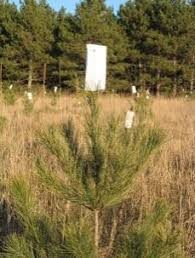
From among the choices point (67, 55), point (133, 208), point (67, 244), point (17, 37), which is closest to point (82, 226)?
point (67, 244)

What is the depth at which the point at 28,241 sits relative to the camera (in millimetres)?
1921

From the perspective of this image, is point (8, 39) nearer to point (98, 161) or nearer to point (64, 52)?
point (64, 52)

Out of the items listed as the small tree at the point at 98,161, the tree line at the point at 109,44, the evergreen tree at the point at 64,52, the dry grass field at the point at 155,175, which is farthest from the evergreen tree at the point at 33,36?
the small tree at the point at 98,161

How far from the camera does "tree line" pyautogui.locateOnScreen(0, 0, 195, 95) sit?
1169 inches

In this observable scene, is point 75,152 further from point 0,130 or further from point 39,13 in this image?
point 39,13

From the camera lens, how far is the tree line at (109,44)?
29.7 m

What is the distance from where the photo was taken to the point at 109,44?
2950cm

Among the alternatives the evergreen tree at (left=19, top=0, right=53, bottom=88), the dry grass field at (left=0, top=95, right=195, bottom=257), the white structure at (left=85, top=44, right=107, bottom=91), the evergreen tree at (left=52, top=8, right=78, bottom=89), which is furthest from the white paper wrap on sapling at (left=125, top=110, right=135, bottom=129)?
the evergreen tree at (left=19, top=0, right=53, bottom=88)

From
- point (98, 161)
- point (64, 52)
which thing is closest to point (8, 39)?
point (64, 52)

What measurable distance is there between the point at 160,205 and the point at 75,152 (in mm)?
354

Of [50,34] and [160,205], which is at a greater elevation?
[50,34]

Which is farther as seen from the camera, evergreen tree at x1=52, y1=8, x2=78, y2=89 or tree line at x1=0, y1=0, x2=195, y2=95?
tree line at x1=0, y1=0, x2=195, y2=95

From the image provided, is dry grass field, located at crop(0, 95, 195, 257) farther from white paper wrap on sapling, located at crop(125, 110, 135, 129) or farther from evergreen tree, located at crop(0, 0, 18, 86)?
evergreen tree, located at crop(0, 0, 18, 86)

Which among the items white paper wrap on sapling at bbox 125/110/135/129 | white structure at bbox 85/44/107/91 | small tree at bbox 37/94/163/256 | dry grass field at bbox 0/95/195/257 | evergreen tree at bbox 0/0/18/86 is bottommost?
dry grass field at bbox 0/95/195/257
